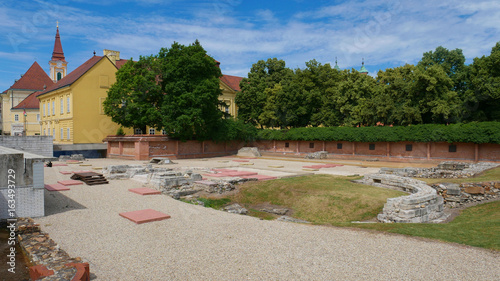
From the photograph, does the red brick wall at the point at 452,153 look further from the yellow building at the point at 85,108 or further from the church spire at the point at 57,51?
the church spire at the point at 57,51

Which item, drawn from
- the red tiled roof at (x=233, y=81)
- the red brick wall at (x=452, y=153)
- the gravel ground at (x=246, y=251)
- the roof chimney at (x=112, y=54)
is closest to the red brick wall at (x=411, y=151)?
the red brick wall at (x=452, y=153)

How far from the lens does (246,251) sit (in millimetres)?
8180

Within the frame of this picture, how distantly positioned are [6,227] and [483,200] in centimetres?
2140

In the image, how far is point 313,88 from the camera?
170 feet

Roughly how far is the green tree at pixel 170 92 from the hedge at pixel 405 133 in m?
14.0

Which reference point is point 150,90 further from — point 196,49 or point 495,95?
point 495,95

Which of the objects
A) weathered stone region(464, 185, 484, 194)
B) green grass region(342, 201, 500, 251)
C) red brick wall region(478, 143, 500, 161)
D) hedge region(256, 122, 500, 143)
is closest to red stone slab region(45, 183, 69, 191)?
green grass region(342, 201, 500, 251)

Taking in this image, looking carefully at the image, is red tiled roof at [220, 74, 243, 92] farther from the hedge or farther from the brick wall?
the brick wall

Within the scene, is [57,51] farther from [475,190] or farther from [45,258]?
[475,190]

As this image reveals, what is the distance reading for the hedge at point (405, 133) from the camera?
33.0m

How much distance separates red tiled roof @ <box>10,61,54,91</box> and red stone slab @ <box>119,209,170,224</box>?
7508 centimetres

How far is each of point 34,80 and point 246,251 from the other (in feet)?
273

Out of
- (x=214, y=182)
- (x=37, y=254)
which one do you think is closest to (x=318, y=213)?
(x=214, y=182)

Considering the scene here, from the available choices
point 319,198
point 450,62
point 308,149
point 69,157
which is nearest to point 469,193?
point 319,198
